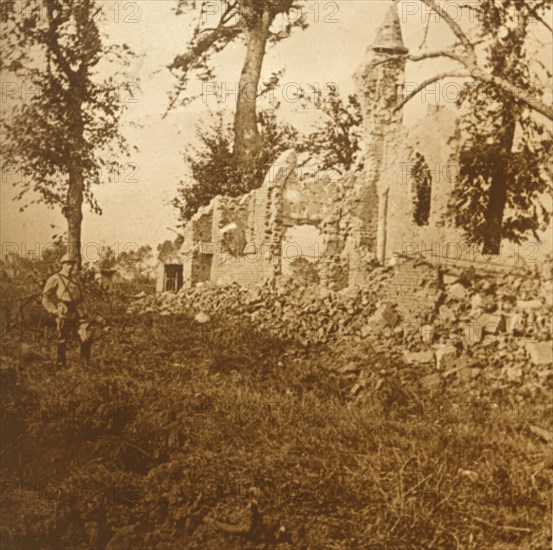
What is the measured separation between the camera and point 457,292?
357 cm

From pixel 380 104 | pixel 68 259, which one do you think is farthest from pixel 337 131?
pixel 68 259

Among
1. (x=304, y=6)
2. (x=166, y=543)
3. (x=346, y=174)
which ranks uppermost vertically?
(x=304, y=6)

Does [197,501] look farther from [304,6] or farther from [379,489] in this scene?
[304,6]

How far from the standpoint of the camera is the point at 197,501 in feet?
9.32

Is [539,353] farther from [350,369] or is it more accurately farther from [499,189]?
[350,369]

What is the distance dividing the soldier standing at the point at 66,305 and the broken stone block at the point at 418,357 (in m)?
1.43

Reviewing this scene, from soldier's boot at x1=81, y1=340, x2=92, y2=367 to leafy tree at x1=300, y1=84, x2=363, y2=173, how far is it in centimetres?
125

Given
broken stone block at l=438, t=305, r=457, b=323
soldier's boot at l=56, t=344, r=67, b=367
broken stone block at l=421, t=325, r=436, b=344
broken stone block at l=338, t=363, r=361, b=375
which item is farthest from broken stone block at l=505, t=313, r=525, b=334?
soldier's boot at l=56, t=344, r=67, b=367

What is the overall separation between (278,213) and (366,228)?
1.54 feet

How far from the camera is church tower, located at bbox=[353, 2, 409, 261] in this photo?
3.30 meters

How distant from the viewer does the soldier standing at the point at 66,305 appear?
119 inches

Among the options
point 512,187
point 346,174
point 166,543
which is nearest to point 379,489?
point 166,543

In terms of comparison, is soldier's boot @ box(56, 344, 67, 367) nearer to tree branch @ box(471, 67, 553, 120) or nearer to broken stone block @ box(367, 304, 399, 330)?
broken stone block @ box(367, 304, 399, 330)

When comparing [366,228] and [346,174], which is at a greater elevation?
[346,174]
